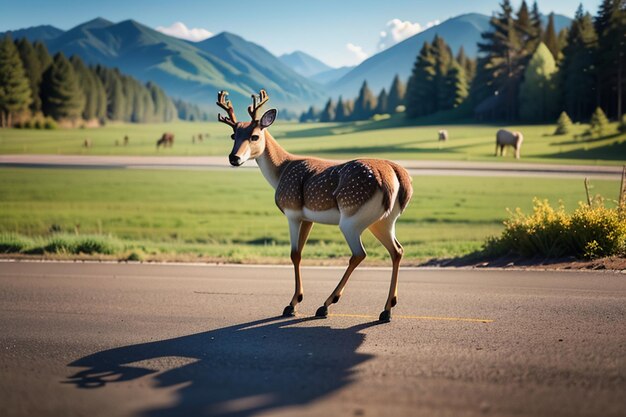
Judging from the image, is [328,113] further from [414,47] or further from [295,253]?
[295,253]

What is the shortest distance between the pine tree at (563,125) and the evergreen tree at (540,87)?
61cm

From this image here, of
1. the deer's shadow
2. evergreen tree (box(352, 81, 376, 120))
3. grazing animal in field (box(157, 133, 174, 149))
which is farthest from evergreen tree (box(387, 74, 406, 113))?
the deer's shadow

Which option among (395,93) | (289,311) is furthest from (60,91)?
(395,93)

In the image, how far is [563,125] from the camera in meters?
24.0

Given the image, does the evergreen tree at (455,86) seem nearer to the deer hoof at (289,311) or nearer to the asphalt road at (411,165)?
the asphalt road at (411,165)

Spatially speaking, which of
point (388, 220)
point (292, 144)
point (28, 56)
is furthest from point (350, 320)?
point (292, 144)

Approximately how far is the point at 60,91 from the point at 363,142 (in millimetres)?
21818

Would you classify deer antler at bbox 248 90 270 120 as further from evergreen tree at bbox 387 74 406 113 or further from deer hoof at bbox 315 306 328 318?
evergreen tree at bbox 387 74 406 113

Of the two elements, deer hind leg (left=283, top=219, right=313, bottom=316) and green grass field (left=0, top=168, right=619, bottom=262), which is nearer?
deer hind leg (left=283, top=219, right=313, bottom=316)

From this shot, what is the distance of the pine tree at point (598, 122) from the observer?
72.6 feet

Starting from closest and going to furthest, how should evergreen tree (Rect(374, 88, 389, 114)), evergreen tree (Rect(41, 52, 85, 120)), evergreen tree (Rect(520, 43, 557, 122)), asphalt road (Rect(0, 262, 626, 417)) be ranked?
asphalt road (Rect(0, 262, 626, 417))
evergreen tree (Rect(520, 43, 557, 122))
evergreen tree (Rect(41, 52, 85, 120))
evergreen tree (Rect(374, 88, 389, 114))

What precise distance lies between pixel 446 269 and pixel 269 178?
205 inches

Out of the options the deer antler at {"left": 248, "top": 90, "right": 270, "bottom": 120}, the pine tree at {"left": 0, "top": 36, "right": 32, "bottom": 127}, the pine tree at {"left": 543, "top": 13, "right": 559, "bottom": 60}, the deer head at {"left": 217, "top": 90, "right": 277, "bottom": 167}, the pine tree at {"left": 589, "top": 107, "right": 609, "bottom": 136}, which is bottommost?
the deer head at {"left": 217, "top": 90, "right": 277, "bottom": 167}

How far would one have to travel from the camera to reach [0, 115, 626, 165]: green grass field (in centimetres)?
2411
